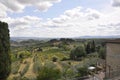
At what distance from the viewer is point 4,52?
28547 millimetres

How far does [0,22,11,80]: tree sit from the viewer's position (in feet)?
91.1

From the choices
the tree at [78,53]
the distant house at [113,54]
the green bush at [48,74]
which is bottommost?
the tree at [78,53]

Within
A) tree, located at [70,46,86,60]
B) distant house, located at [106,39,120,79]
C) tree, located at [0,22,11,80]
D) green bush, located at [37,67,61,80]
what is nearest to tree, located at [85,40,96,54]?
tree, located at [70,46,86,60]

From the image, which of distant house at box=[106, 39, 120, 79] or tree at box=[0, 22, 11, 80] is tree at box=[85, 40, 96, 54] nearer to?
tree at box=[0, 22, 11, 80]

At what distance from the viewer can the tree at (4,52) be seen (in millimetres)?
27781

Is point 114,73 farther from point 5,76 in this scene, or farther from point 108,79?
point 5,76

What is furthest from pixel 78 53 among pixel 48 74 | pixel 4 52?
pixel 48 74

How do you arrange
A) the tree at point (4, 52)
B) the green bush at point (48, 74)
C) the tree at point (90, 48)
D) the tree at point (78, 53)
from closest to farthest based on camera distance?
1. the green bush at point (48, 74)
2. the tree at point (4, 52)
3. the tree at point (78, 53)
4. the tree at point (90, 48)

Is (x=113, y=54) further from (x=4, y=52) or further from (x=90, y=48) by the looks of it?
(x=90, y=48)

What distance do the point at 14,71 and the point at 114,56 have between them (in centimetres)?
2274

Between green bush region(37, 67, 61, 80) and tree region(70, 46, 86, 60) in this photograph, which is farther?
tree region(70, 46, 86, 60)

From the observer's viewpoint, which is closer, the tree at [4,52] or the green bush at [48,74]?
the green bush at [48,74]

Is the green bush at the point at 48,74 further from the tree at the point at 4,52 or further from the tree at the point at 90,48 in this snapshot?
the tree at the point at 90,48

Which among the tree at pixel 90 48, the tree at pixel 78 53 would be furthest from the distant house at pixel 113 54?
the tree at pixel 90 48
